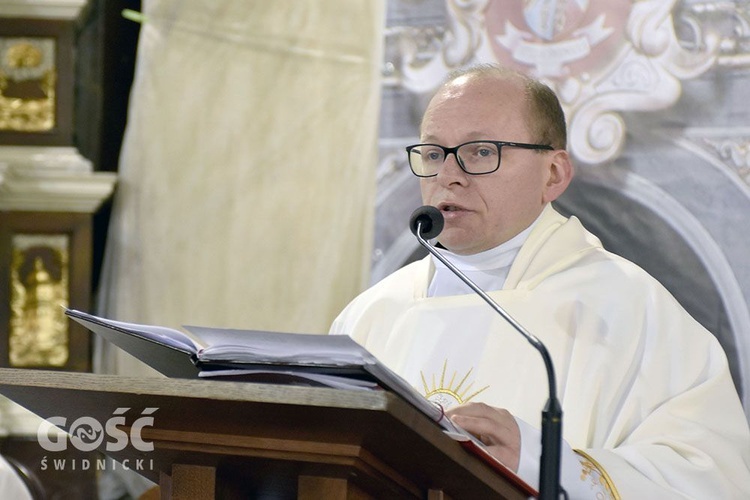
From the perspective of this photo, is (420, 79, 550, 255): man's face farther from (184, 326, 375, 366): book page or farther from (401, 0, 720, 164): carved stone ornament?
(184, 326, 375, 366): book page

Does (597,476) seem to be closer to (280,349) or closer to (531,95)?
(280,349)

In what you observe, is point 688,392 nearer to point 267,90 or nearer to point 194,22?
point 267,90

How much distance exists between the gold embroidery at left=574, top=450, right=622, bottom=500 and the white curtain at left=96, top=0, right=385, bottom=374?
224cm

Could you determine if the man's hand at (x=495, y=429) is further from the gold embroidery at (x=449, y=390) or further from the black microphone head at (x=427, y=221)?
the gold embroidery at (x=449, y=390)

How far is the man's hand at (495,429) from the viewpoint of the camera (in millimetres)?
1872

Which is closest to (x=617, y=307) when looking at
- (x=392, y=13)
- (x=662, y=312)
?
(x=662, y=312)

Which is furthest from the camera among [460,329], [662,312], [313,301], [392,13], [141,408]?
[313,301]

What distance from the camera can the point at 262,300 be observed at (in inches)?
173

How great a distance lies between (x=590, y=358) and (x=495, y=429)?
0.72 metres

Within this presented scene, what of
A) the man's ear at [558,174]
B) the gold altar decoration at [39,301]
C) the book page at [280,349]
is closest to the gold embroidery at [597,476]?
the book page at [280,349]

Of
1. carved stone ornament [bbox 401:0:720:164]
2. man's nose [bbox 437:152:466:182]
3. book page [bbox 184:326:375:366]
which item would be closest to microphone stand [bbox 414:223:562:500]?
book page [bbox 184:326:375:366]

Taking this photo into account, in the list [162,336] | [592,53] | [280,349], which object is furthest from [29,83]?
[280,349]

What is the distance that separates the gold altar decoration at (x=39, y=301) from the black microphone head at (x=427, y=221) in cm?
252

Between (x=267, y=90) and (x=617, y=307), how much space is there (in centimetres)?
217
